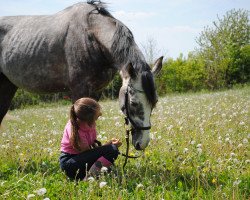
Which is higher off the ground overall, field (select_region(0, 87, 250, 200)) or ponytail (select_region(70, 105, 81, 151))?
ponytail (select_region(70, 105, 81, 151))

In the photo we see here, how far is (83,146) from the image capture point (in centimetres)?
484

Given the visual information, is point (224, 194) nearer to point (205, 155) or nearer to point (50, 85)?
point (205, 155)

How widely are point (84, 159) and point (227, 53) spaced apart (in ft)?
124

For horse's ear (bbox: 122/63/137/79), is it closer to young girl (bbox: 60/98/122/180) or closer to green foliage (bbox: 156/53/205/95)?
young girl (bbox: 60/98/122/180)

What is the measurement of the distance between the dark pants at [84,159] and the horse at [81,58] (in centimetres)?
37

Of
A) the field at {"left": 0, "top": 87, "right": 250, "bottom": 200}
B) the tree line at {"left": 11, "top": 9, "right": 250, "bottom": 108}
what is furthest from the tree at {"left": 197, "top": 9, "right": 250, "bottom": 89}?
the field at {"left": 0, "top": 87, "right": 250, "bottom": 200}

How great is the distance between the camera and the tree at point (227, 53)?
124 feet

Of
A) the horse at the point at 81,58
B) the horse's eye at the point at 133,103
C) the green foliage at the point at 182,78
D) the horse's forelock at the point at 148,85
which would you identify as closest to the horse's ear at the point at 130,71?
the horse at the point at 81,58

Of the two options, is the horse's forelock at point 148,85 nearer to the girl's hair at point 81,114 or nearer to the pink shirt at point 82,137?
the girl's hair at point 81,114

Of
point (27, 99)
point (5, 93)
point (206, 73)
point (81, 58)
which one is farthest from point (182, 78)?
point (81, 58)

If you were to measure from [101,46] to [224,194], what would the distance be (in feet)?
10.2

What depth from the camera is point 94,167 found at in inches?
184

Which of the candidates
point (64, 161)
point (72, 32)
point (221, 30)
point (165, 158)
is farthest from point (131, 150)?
point (221, 30)

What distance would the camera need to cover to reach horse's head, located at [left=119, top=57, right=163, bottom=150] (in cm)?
463
